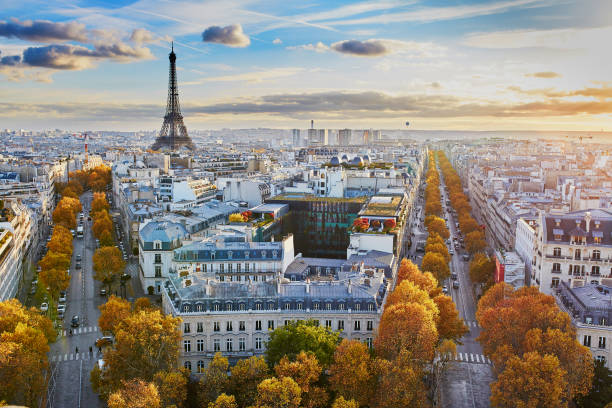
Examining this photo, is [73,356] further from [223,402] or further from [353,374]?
[353,374]

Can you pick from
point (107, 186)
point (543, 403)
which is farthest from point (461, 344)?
point (107, 186)

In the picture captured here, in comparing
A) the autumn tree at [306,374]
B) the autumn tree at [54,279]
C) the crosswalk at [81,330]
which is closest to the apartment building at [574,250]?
the autumn tree at [306,374]

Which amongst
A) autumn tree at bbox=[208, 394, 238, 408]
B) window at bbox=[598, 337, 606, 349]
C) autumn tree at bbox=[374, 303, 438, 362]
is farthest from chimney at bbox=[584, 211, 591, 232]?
autumn tree at bbox=[208, 394, 238, 408]

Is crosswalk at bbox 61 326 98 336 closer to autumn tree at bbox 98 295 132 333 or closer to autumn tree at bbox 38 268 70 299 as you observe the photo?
autumn tree at bbox 98 295 132 333

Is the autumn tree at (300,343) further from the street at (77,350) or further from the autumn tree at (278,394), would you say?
the street at (77,350)

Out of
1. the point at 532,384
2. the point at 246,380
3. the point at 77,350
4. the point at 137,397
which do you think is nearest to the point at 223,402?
the point at 246,380
